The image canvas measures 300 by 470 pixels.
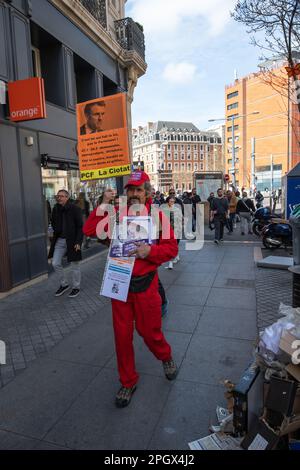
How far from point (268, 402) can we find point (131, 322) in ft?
4.12

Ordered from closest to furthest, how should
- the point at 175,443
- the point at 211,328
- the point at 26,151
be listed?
the point at 175,443 < the point at 211,328 < the point at 26,151

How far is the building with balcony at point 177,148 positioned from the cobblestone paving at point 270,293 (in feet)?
345

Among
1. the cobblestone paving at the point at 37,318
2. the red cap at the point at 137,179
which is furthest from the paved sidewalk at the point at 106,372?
the red cap at the point at 137,179

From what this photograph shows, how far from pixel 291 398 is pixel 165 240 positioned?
4.90ft

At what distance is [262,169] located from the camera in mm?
78250

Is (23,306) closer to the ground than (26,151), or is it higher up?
closer to the ground

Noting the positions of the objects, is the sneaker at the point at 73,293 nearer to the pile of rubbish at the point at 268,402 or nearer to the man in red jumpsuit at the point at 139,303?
the man in red jumpsuit at the point at 139,303

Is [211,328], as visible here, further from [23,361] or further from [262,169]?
[262,169]

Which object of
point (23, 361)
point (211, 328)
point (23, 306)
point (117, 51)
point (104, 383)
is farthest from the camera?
point (117, 51)

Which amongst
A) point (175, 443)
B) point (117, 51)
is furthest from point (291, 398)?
point (117, 51)

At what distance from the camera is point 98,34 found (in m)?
10.2

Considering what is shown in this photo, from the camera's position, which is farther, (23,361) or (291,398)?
(23,361)

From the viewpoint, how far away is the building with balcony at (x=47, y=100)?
636 centimetres

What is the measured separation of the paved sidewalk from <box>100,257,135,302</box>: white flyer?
959 mm
